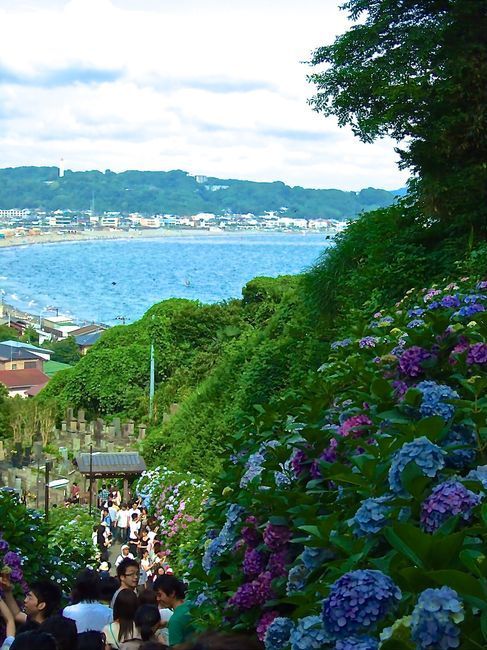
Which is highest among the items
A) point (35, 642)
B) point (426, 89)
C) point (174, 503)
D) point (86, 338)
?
point (426, 89)

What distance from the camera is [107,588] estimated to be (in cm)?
647

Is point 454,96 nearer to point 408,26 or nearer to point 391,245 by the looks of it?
point 408,26

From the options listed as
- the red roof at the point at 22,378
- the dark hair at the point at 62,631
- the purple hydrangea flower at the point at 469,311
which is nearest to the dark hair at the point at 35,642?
the dark hair at the point at 62,631

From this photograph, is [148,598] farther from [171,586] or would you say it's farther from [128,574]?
[128,574]

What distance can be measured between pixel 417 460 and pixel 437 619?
0.81 m

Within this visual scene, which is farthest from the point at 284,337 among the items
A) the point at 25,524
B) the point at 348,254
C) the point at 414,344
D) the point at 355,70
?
the point at 414,344

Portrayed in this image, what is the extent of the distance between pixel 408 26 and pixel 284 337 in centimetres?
520

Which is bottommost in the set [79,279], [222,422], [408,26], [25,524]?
[79,279]

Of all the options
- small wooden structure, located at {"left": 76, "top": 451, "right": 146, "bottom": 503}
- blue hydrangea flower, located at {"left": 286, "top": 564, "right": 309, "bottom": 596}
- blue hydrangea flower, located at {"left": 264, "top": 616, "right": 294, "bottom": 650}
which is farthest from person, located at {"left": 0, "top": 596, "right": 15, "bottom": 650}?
small wooden structure, located at {"left": 76, "top": 451, "right": 146, "bottom": 503}

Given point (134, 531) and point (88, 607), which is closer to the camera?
point (88, 607)

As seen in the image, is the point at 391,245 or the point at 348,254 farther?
the point at 348,254

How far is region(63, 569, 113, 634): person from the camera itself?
5984mm

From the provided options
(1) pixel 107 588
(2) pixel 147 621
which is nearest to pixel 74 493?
(1) pixel 107 588

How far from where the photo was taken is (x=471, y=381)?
4.38 meters
